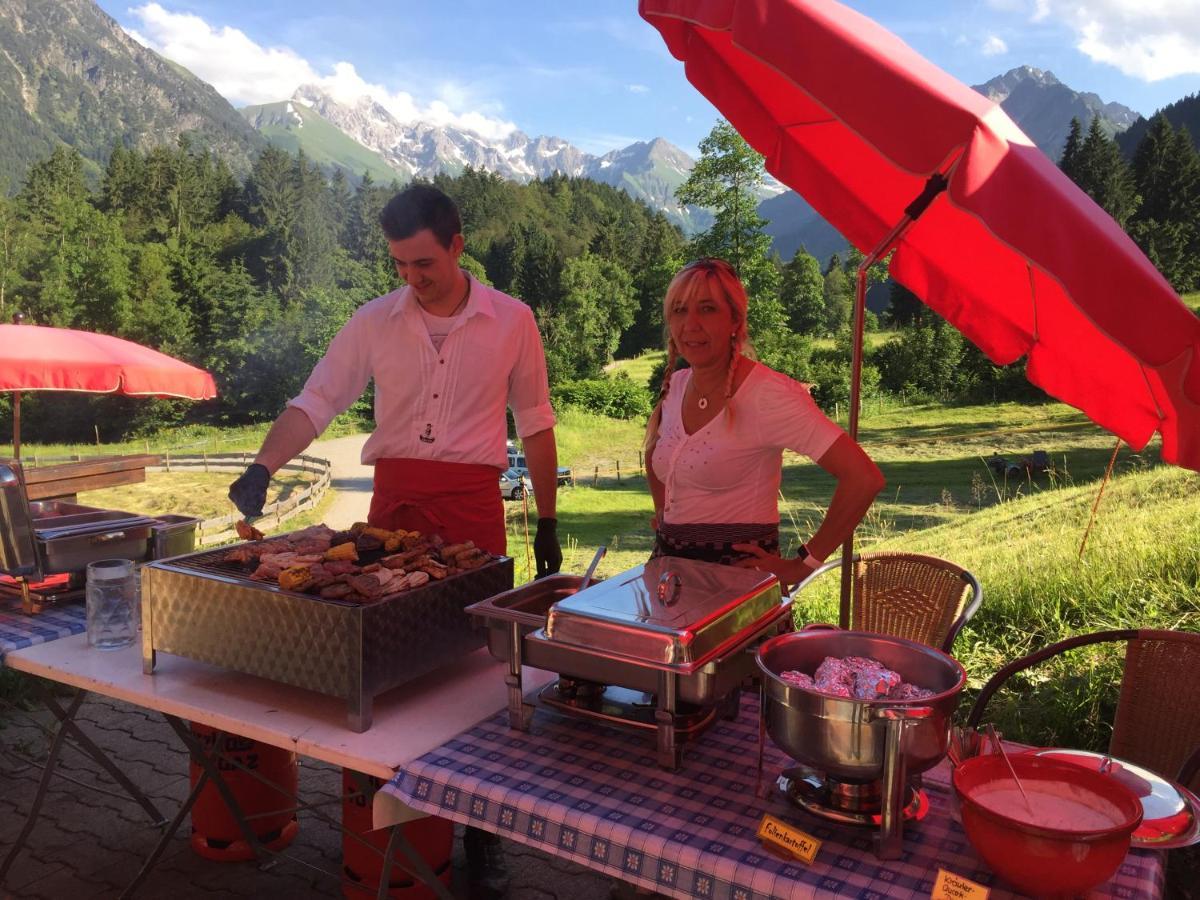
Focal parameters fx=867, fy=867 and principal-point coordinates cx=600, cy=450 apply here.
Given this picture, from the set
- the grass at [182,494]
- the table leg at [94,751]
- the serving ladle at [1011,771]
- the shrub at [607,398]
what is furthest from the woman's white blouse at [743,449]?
the shrub at [607,398]

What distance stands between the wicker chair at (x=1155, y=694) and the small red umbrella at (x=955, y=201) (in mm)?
527

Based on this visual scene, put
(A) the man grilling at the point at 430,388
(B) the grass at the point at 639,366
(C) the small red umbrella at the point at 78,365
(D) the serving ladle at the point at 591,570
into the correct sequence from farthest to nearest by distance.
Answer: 1. (B) the grass at the point at 639,366
2. (C) the small red umbrella at the point at 78,365
3. (A) the man grilling at the point at 430,388
4. (D) the serving ladle at the point at 591,570

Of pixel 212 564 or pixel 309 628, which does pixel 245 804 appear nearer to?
pixel 212 564

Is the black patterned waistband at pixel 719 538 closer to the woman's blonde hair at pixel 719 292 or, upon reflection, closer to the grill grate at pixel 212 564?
the woman's blonde hair at pixel 719 292

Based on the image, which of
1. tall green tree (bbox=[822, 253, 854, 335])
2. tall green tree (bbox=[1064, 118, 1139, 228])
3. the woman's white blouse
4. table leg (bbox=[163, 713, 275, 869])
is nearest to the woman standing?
the woman's white blouse

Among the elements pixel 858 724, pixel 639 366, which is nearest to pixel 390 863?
pixel 858 724

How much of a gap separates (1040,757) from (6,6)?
19059 centimetres

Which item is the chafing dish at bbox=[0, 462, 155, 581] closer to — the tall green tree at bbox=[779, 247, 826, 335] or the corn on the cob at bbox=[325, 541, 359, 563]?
the corn on the cob at bbox=[325, 541, 359, 563]

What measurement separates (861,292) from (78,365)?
175 inches

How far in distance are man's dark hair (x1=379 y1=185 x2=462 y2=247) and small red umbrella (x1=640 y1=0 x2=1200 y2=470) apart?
88cm

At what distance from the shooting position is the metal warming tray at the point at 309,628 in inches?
70.5

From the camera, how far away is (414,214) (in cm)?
262

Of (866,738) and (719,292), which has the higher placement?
(719,292)

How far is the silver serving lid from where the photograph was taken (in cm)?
152
